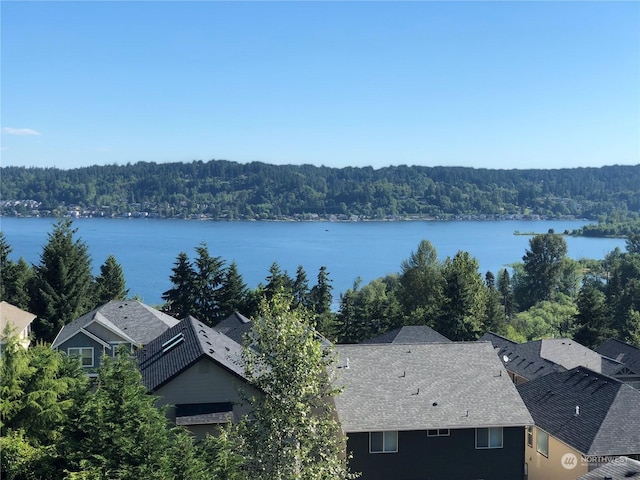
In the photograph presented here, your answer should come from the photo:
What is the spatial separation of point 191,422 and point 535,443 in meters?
12.9

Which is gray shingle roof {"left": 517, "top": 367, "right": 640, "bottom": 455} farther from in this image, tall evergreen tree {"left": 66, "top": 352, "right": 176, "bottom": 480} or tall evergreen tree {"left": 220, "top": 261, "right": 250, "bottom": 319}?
tall evergreen tree {"left": 220, "top": 261, "right": 250, "bottom": 319}

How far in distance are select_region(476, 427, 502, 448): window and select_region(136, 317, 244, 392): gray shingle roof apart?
829 centimetres

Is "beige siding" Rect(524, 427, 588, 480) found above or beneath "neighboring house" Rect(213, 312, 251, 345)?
Answer: beneath

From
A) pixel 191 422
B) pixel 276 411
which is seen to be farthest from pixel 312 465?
pixel 191 422

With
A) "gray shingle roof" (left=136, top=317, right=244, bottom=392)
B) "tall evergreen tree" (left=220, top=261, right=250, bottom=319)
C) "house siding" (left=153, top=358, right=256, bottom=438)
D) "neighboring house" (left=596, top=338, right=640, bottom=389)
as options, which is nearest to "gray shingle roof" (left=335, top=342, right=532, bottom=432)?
"house siding" (left=153, top=358, right=256, bottom=438)

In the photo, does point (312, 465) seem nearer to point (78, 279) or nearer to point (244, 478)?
point (244, 478)

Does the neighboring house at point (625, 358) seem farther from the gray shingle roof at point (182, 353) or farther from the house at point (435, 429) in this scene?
the gray shingle roof at point (182, 353)

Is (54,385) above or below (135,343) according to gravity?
above

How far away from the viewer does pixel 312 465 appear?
1473cm

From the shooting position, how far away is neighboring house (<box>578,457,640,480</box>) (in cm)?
1819

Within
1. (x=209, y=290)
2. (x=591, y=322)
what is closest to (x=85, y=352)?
(x=209, y=290)

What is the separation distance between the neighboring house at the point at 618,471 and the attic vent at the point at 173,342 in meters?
15.8

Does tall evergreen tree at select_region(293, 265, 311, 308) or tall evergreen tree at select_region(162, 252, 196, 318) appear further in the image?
tall evergreen tree at select_region(293, 265, 311, 308)

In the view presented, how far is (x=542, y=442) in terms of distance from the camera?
2595 cm
